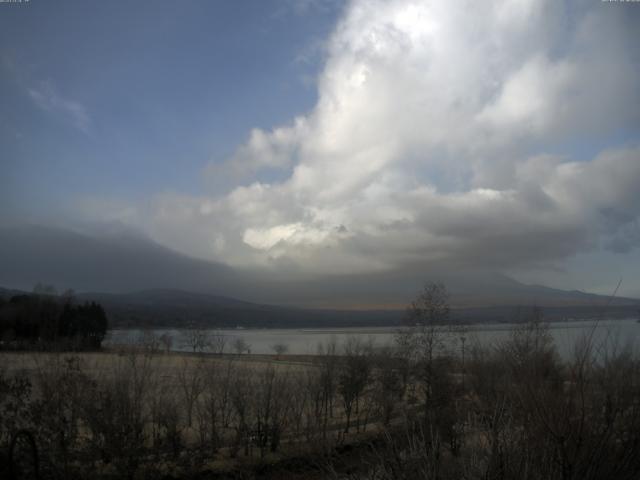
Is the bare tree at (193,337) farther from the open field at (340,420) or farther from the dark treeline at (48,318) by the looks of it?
the open field at (340,420)

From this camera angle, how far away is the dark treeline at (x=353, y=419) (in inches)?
258

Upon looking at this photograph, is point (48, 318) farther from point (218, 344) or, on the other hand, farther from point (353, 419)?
point (353, 419)

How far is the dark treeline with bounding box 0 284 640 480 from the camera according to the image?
21.5 feet

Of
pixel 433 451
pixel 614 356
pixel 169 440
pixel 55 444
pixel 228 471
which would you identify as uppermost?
pixel 614 356

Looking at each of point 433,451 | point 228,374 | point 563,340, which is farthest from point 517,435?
point 228,374

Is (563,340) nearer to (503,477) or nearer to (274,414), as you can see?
(503,477)

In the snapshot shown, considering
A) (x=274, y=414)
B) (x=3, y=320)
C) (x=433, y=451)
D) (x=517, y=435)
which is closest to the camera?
(x=433, y=451)

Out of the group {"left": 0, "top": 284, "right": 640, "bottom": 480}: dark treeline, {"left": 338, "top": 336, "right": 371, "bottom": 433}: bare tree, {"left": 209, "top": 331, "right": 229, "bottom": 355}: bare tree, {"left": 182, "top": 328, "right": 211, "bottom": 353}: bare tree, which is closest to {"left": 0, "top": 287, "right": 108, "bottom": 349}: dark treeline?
{"left": 209, "top": 331, "right": 229, "bottom": 355}: bare tree

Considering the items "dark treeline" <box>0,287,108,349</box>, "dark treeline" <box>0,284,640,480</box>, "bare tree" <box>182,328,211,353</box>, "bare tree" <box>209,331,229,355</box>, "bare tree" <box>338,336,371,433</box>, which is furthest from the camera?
"bare tree" <box>182,328,211,353</box>

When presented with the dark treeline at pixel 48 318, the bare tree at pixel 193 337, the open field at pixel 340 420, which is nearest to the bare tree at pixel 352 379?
the open field at pixel 340 420

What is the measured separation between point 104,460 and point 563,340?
14.7 metres

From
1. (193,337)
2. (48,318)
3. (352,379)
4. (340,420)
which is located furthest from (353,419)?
(193,337)

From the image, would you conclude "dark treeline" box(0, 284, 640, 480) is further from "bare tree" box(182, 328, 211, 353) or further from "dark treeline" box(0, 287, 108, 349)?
"bare tree" box(182, 328, 211, 353)

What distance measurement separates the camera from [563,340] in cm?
1034
